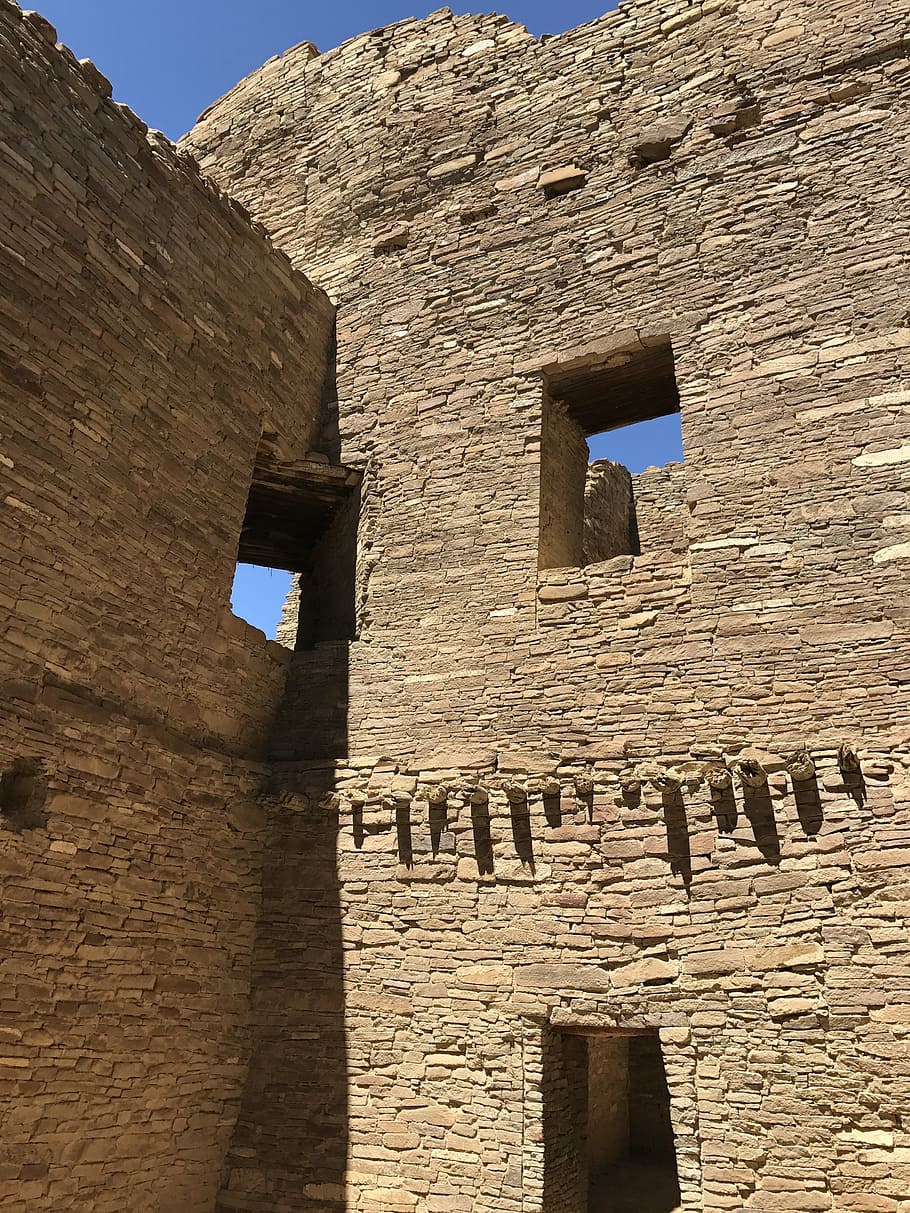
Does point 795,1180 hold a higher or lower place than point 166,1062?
lower

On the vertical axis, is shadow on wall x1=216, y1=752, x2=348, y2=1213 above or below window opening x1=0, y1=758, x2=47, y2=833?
below

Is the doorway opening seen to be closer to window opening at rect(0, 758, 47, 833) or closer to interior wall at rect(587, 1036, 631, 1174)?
interior wall at rect(587, 1036, 631, 1174)

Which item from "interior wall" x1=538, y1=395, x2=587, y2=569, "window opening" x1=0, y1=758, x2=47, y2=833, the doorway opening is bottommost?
the doorway opening

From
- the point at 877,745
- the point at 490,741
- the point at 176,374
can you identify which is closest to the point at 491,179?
the point at 176,374

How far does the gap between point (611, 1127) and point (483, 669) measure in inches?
240

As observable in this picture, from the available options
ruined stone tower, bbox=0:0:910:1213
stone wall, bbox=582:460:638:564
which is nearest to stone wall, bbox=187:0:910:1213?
ruined stone tower, bbox=0:0:910:1213

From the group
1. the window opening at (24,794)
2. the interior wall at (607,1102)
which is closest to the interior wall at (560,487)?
the window opening at (24,794)

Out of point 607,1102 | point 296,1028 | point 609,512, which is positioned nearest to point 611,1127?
point 607,1102

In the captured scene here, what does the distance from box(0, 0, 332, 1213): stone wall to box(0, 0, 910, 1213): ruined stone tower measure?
0.10 feet

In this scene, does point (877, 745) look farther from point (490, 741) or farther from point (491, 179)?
point (491, 179)

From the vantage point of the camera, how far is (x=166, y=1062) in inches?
239

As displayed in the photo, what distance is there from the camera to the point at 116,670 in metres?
6.23

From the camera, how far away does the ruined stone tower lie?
17.5 feet

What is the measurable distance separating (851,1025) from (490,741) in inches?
113
